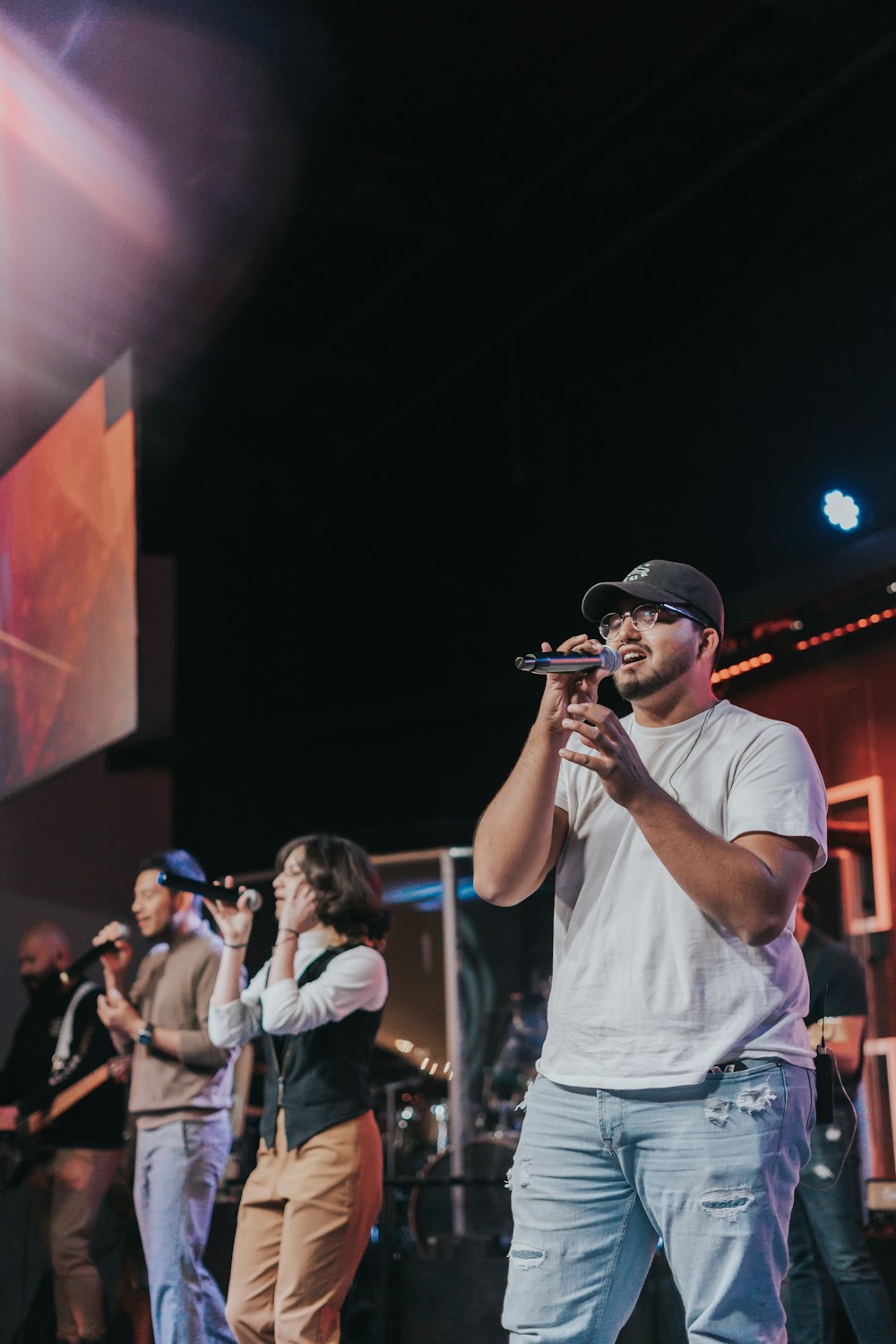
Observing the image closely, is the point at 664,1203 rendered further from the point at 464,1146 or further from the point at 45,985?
the point at 464,1146

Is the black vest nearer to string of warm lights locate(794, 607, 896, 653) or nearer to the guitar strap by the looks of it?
the guitar strap

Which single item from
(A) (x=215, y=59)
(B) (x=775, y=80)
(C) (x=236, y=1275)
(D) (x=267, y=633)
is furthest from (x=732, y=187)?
(C) (x=236, y=1275)

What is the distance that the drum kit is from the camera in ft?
21.1

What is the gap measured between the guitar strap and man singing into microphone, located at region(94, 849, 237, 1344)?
447mm

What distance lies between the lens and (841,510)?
5.21m

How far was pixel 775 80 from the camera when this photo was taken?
17.0 ft

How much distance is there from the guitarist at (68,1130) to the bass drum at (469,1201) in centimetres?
204

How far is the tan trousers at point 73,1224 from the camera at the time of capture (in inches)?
174

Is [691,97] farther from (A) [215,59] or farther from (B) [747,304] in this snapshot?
(A) [215,59]

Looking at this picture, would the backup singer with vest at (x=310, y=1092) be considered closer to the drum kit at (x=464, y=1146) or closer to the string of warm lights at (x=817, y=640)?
the string of warm lights at (x=817, y=640)

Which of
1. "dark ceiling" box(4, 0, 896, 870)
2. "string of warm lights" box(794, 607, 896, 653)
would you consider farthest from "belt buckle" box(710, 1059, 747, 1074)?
"string of warm lights" box(794, 607, 896, 653)

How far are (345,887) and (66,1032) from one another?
202 centimetres

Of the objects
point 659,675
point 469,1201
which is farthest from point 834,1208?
point 469,1201

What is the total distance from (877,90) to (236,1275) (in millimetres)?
4507
